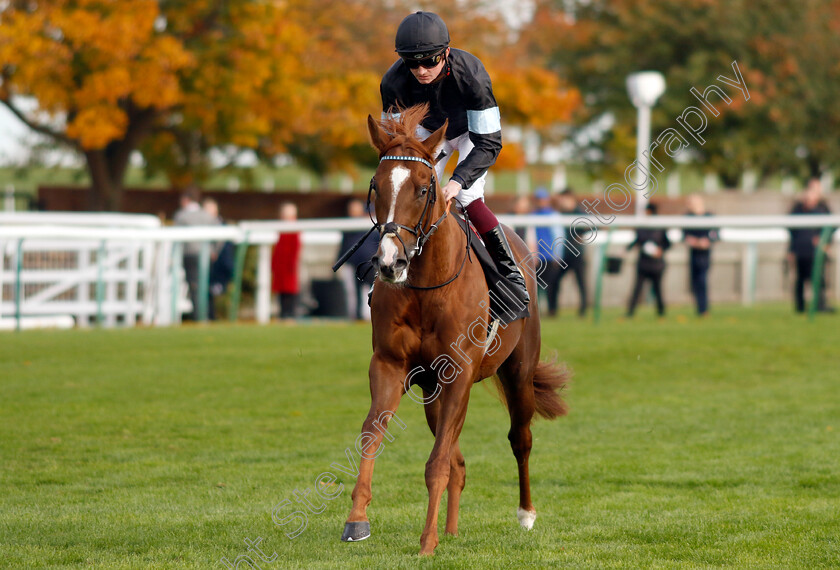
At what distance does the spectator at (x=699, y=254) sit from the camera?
653 inches

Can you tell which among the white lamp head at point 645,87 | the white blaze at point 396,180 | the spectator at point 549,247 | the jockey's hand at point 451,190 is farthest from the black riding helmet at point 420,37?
the white lamp head at point 645,87

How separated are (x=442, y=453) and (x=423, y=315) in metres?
0.66

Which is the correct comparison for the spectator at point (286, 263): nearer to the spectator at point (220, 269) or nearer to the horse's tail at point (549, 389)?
the spectator at point (220, 269)

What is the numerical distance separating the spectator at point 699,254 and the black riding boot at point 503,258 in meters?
11.0

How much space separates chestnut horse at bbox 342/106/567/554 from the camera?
4973mm

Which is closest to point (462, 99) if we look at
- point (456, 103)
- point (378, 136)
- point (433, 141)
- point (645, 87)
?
point (456, 103)

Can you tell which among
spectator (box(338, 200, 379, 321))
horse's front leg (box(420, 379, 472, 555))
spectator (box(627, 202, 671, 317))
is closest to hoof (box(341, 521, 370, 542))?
horse's front leg (box(420, 379, 472, 555))

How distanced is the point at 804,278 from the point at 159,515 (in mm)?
13433

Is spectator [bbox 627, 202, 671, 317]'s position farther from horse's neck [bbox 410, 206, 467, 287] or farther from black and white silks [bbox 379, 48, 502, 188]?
horse's neck [bbox 410, 206, 467, 287]

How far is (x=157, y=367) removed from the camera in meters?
11.2

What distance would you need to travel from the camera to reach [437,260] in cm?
535

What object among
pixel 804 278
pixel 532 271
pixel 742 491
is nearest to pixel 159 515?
pixel 532 271

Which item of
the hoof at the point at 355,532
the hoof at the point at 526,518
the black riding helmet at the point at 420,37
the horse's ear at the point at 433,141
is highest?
the black riding helmet at the point at 420,37

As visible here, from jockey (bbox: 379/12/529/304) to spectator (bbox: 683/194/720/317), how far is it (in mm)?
11009
